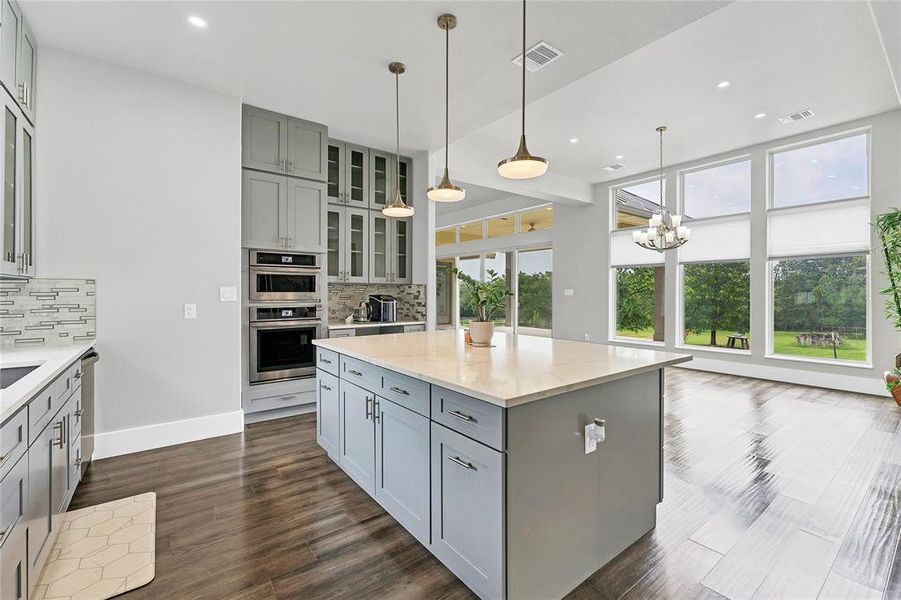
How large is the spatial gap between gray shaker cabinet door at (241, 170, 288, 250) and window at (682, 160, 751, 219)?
6173 mm

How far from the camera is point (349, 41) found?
113 inches

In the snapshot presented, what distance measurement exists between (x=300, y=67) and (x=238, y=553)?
330cm

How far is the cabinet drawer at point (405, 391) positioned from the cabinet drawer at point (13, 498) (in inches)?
53.6

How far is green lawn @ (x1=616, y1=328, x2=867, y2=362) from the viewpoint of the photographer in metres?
5.07

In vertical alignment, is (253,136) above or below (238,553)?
above

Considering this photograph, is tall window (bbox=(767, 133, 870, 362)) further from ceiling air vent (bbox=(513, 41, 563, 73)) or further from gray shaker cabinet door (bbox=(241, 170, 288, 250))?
gray shaker cabinet door (bbox=(241, 170, 288, 250))

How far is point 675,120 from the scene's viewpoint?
4852mm

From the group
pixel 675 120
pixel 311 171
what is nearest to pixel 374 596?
pixel 311 171

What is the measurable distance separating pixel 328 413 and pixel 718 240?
6.31 m

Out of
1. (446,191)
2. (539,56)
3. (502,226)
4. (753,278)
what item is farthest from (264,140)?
(753,278)

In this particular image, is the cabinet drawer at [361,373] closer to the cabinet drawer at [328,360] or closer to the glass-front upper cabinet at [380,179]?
the cabinet drawer at [328,360]

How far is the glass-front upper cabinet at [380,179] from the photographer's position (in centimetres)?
505

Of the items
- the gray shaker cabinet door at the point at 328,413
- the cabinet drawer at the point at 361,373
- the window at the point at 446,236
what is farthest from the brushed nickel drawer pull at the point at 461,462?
the window at the point at 446,236

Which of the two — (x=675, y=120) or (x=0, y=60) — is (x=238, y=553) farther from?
(x=675, y=120)
